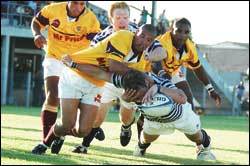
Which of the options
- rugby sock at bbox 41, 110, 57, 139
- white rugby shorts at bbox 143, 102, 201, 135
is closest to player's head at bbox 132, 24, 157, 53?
white rugby shorts at bbox 143, 102, 201, 135

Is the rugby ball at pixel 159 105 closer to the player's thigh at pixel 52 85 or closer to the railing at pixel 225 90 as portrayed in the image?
the player's thigh at pixel 52 85

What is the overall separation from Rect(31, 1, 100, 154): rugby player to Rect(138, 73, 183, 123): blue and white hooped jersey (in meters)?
1.70

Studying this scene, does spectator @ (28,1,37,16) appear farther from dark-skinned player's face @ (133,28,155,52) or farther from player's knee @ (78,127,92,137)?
dark-skinned player's face @ (133,28,155,52)

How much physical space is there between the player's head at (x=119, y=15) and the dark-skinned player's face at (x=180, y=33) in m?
0.81

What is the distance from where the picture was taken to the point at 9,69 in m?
35.6

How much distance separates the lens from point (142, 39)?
7750mm

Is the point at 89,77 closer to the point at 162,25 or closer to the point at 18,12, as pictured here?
the point at 162,25

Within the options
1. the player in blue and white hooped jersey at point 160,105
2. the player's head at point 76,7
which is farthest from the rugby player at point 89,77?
the player's head at point 76,7

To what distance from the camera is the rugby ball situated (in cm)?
764

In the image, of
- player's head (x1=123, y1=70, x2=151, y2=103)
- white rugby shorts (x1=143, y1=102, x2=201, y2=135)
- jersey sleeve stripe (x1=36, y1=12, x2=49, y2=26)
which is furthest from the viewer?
jersey sleeve stripe (x1=36, y1=12, x2=49, y2=26)

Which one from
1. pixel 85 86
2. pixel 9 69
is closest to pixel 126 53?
pixel 85 86

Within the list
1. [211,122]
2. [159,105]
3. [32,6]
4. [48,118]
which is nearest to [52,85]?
[48,118]

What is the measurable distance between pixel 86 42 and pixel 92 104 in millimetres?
1114

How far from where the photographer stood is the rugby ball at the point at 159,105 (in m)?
7.64
